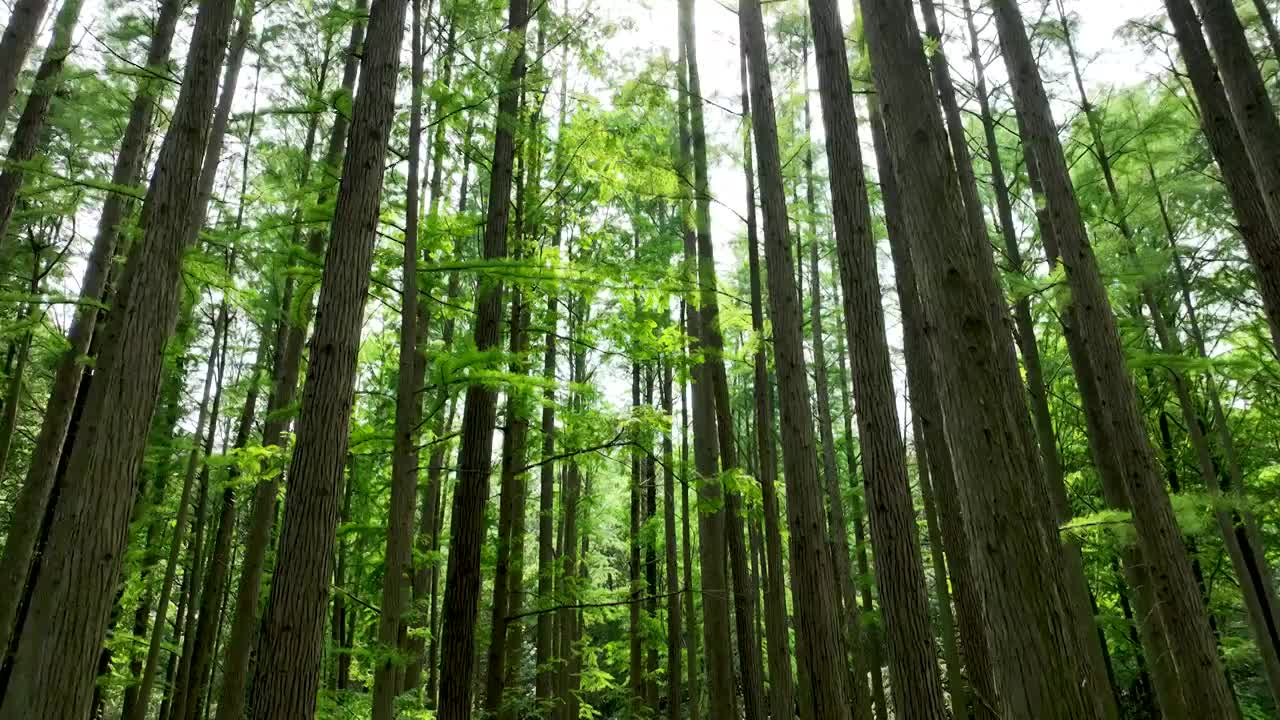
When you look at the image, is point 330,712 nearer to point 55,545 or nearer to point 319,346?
point 55,545

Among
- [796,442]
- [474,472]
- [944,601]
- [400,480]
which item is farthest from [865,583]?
[400,480]

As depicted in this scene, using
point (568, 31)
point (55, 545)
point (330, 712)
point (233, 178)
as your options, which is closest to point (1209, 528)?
point (568, 31)

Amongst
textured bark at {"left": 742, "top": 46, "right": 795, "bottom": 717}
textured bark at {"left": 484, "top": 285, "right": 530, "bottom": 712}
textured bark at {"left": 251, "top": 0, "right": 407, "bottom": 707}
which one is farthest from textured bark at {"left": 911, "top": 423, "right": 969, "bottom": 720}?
textured bark at {"left": 251, "top": 0, "right": 407, "bottom": 707}

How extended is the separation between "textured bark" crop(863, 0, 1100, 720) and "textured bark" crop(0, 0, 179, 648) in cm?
792

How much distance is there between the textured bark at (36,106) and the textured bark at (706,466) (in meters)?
7.15

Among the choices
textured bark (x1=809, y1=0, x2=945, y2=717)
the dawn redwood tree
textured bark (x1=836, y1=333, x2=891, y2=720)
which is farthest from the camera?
textured bark (x1=836, y1=333, x2=891, y2=720)

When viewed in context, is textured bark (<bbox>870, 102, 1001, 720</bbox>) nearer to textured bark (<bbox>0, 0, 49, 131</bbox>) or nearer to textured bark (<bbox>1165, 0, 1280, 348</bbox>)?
textured bark (<bbox>1165, 0, 1280, 348</bbox>)

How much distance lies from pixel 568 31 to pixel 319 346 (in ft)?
14.7

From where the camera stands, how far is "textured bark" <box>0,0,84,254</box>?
23.9ft

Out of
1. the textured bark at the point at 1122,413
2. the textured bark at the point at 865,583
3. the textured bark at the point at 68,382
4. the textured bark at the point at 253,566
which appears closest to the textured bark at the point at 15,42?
the textured bark at the point at 68,382

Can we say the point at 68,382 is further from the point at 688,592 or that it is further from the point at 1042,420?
the point at 1042,420

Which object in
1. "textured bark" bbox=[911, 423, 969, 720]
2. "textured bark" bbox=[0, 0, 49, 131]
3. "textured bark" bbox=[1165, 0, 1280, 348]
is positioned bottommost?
"textured bark" bbox=[911, 423, 969, 720]

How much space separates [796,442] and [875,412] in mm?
968

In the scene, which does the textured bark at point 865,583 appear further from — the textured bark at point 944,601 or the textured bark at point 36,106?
the textured bark at point 36,106
